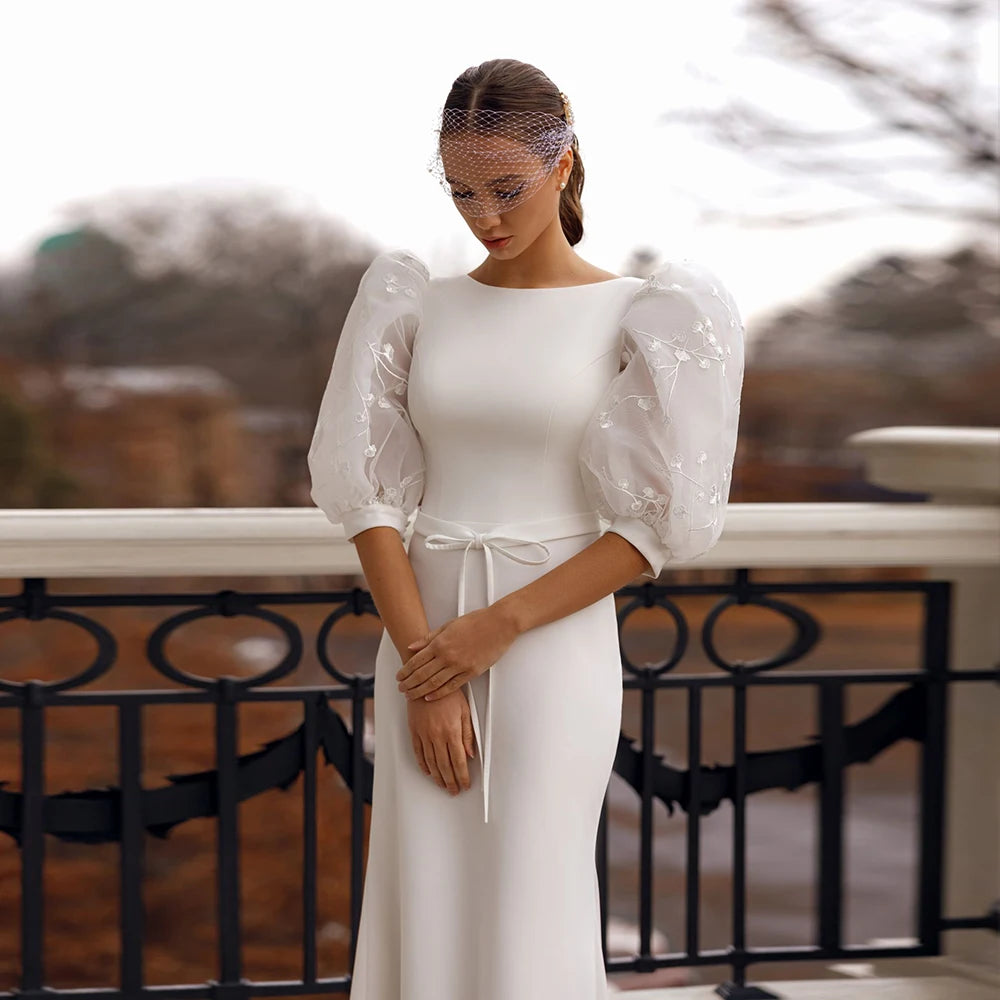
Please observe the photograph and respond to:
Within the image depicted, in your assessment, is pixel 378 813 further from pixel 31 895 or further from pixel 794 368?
pixel 794 368

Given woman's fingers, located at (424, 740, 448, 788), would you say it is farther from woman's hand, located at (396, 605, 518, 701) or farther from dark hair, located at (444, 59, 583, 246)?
dark hair, located at (444, 59, 583, 246)

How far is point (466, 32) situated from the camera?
6816 millimetres

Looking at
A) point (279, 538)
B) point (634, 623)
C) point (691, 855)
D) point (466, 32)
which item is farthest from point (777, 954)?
point (466, 32)

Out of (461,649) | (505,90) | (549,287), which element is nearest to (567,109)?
(505,90)

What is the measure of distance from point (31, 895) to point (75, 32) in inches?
224

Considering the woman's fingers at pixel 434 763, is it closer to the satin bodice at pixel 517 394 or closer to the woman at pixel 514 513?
the woman at pixel 514 513

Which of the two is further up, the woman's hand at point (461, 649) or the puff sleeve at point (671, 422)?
the puff sleeve at point (671, 422)

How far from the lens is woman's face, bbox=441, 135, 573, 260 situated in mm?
1633

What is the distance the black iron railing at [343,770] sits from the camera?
2199mm

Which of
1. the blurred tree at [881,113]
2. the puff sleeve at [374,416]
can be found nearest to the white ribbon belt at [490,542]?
the puff sleeve at [374,416]

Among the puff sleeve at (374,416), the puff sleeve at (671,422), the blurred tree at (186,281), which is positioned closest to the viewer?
the puff sleeve at (671,422)

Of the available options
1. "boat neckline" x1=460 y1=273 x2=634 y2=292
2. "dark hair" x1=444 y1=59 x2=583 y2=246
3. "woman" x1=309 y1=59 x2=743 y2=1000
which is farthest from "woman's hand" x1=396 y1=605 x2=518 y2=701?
"dark hair" x1=444 y1=59 x2=583 y2=246

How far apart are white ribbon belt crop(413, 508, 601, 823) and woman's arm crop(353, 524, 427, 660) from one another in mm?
51

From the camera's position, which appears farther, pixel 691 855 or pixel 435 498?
pixel 691 855
